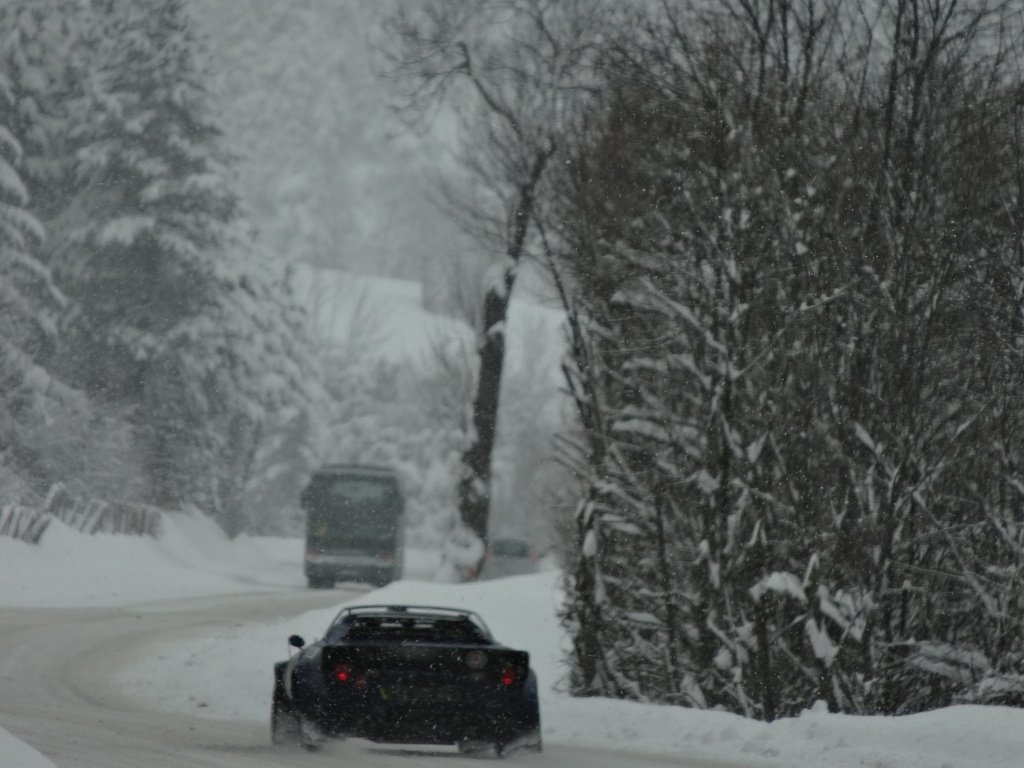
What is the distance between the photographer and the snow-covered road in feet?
31.8

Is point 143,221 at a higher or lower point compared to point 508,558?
higher

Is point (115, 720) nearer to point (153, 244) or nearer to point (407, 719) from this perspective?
point (407, 719)

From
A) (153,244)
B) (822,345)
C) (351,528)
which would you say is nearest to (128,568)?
(351,528)

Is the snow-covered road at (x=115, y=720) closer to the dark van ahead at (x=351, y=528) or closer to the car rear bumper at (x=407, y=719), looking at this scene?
the car rear bumper at (x=407, y=719)

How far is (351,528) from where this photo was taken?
46531 millimetres

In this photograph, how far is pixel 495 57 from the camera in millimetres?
26438

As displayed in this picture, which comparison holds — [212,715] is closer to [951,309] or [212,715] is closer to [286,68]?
[951,309]

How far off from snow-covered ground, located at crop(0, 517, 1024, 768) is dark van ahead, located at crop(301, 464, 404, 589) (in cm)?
468

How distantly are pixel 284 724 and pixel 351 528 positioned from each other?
1414 inches

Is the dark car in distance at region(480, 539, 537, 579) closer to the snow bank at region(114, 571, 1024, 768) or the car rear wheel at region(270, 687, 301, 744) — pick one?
the snow bank at region(114, 571, 1024, 768)

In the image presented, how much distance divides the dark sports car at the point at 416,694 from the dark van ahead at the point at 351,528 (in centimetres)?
3514

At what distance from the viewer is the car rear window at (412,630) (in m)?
10.8

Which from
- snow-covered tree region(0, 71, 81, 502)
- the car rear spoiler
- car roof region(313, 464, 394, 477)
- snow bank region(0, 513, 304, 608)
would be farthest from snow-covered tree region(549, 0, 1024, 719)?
car roof region(313, 464, 394, 477)

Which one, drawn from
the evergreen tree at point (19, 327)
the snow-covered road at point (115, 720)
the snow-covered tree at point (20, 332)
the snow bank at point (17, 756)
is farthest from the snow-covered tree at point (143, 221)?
the snow bank at point (17, 756)
